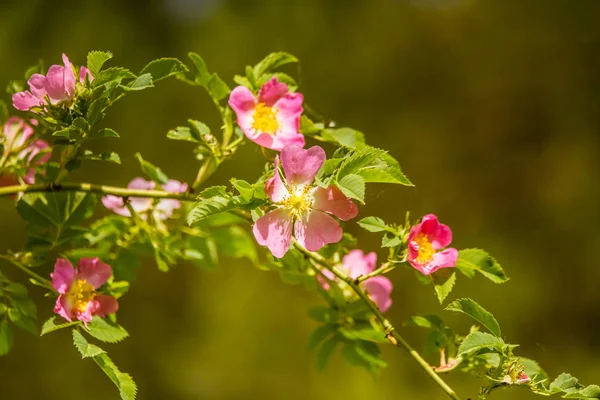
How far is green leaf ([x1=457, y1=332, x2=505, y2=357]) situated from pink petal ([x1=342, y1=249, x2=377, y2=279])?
0.79ft

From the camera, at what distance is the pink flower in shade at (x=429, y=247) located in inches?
20.6

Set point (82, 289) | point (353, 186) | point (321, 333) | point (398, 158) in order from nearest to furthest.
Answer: point (353, 186)
point (82, 289)
point (321, 333)
point (398, 158)

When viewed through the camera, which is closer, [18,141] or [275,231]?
[275,231]

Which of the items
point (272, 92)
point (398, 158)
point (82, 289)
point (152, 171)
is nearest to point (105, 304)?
point (82, 289)

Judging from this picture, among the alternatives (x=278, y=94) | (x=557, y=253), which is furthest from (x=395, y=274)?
(x=278, y=94)

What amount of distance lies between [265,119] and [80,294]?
224 millimetres

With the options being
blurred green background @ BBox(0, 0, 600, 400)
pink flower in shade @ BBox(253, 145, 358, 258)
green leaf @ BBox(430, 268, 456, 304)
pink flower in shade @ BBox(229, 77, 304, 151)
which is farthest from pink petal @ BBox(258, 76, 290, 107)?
blurred green background @ BBox(0, 0, 600, 400)

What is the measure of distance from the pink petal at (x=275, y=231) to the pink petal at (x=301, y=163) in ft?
0.09

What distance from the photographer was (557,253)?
1.57m

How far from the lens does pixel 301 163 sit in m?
0.50

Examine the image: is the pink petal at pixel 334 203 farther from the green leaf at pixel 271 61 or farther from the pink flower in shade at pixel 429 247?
the green leaf at pixel 271 61

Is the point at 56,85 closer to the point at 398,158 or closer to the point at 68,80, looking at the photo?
the point at 68,80

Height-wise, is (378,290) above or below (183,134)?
below

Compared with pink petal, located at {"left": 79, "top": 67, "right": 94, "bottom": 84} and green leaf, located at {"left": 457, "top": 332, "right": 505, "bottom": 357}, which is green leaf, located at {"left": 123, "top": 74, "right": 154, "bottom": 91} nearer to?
pink petal, located at {"left": 79, "top": 67, "right": 94, "bottom": 84}
